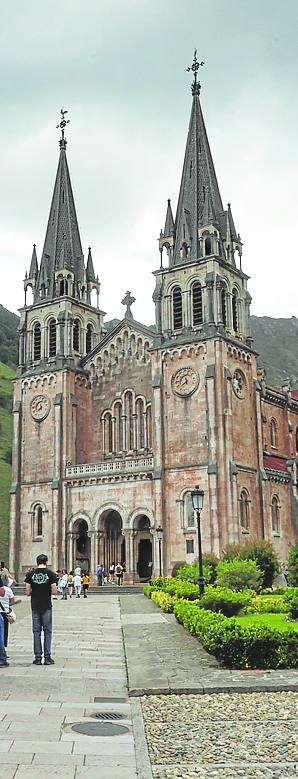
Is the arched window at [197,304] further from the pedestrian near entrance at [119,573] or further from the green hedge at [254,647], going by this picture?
the green hedge at [254,647]

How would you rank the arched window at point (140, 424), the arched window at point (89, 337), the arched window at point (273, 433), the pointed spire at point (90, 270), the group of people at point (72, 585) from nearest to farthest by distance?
1. the group of people at point (72, 585)
2. the arched window at point (140, 424)
3. the arched window at point (273, 433)
4. the arched window at point (89, 337)
5. the pointed spire at point (90, 270)

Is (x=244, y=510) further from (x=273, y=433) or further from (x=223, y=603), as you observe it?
(x=223, y=603)

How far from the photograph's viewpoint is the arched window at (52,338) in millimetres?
58159

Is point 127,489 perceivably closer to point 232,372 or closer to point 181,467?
point 181,467

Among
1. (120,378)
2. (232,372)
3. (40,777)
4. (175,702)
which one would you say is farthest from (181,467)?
(40,777)

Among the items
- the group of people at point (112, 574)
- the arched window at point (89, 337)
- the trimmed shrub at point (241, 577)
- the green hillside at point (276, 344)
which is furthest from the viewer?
the green hillside at point (276, 344)

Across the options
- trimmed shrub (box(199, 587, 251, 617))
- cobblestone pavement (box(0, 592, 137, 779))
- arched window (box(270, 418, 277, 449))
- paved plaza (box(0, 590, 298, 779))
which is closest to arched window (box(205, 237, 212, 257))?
arched window (box(270, 418, 277, 449))

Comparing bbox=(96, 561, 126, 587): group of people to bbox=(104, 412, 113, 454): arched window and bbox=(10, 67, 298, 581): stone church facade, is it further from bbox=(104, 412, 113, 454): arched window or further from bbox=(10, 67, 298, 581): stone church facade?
bbox=(104, 412, 113, 454): arched window

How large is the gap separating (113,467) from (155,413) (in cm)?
477

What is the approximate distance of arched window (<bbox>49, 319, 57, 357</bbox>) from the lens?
5816cm

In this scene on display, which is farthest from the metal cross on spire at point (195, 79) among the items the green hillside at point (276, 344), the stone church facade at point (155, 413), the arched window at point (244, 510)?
the green hillside at point (276, 344)

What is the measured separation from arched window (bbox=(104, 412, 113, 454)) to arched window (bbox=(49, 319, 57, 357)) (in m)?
6.47

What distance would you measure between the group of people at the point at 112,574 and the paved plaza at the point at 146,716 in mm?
30260

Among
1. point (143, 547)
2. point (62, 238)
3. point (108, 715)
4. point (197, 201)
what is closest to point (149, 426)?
point (143, 547)
